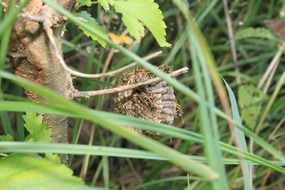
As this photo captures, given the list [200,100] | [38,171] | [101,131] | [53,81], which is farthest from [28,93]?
[101,131]

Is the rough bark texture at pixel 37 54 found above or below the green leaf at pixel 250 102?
above

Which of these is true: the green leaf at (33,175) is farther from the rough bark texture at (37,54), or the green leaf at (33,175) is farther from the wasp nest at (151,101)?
the wasp nest at (151,101)

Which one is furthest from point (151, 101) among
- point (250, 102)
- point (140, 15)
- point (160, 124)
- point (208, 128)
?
point (250, 102)

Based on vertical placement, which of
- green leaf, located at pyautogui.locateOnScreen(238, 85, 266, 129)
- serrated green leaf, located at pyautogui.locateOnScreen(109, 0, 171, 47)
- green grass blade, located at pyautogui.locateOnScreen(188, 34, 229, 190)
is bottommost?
green leaf, located at pyautogui.locateOnScreen(238, 85, 266, 129)

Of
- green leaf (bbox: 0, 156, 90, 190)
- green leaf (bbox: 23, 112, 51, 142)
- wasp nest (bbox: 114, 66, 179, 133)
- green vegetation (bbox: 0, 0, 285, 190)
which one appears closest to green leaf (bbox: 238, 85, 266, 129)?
green vegetation (bbox: 0, 0, 285, 190)

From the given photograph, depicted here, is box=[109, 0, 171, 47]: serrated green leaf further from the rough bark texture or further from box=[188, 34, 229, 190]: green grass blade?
box=[188, 34, 229, 190]: green grass blade

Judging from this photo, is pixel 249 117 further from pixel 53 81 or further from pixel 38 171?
pixel 38 171

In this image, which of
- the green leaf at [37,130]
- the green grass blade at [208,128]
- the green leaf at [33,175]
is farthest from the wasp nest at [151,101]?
the green grass blade at [208,128]
